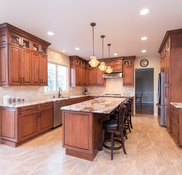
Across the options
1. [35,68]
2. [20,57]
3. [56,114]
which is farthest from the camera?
[56,114]

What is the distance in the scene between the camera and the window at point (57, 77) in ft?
15.3

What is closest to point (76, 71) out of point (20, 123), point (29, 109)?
point (29, 109)

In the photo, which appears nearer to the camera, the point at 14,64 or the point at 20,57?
the point at 14,64

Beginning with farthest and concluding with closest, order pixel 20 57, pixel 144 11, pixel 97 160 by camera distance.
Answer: pixel 20 57
pixel 144 11
pixel 97 160

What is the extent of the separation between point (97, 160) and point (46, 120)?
2009 millimetres

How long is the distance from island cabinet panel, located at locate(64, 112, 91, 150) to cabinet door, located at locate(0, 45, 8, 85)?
182 centimetres

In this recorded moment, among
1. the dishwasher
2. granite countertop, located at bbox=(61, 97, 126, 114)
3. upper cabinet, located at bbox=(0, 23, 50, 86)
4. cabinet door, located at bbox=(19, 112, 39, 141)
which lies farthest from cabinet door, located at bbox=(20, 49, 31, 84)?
granite countertop, located at bbox=(61, 97, 126, 114)

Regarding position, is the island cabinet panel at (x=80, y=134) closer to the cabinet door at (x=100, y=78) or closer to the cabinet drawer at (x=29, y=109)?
the cabinet drawer at (x=29, y=109)

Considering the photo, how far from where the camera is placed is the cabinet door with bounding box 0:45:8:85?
283 centimetres

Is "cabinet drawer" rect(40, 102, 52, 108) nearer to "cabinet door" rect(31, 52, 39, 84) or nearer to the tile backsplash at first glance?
"cabinet door" rect(31, 52, 39, 84)

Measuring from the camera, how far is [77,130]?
2.26m

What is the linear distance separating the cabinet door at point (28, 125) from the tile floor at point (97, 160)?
0.21 m

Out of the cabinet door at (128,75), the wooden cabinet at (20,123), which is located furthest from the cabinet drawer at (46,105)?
the cabinet door at (128,75)

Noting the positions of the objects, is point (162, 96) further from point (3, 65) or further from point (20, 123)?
point (3, 65)
